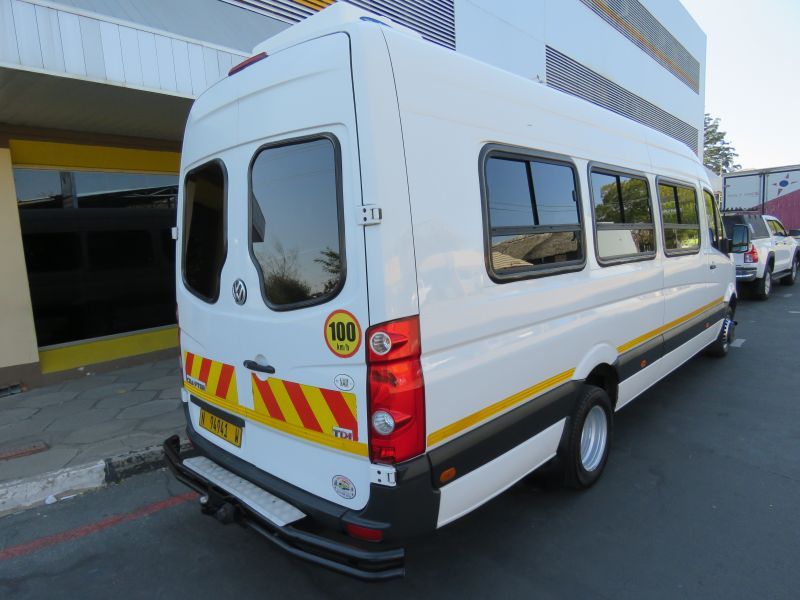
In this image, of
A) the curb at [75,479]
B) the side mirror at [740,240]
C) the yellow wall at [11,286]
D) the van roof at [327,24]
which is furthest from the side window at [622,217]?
the yellow wall at [11,286]

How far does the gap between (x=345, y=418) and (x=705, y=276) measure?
4.83 m

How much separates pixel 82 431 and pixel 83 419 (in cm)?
35

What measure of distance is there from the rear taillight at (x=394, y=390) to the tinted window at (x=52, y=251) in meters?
5.96

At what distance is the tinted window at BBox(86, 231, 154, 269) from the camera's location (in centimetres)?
673

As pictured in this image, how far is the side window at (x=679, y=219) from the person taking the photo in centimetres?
449

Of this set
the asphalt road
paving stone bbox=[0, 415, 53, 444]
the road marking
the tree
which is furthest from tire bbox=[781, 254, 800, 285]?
the tree

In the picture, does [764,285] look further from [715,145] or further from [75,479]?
[715,145]

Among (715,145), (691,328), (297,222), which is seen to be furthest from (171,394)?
(715,145)

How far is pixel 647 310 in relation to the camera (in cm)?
402

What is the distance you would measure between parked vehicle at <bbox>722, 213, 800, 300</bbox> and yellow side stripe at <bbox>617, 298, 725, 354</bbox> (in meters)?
5.02

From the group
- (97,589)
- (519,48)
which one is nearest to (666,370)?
(97,589)

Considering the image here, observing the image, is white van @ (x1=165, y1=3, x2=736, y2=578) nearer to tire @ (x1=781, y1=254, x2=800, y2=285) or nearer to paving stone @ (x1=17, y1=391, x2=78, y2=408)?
paving stone @ (x1=17, y1=391, x2=78, y2=408)

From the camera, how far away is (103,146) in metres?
6.45

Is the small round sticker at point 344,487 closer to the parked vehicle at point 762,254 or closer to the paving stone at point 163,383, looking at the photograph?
the paving stone at point 163,383
